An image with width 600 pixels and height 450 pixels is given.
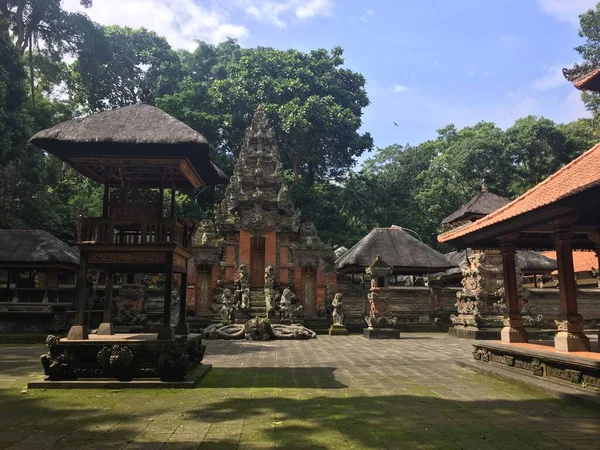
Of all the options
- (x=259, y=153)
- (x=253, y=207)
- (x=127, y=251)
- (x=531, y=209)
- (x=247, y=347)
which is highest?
(x=259, y=153)

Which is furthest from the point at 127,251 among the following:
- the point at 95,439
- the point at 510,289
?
the point at 510,289

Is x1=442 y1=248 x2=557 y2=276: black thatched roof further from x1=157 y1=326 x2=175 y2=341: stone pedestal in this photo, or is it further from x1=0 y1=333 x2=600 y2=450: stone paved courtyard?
x1=157 y1=326 x2=175 y2=341: stone pedestal

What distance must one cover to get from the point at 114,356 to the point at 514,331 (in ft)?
28.0

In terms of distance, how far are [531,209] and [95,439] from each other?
297 inches

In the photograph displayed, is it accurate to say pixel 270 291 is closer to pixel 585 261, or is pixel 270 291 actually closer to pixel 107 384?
pixel 107 384

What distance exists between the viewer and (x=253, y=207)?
25578 millimetres

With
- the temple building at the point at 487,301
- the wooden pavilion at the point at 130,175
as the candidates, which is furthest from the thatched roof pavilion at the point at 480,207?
the wooden pavilion at the point at 130,175

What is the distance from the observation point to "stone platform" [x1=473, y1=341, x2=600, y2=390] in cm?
697

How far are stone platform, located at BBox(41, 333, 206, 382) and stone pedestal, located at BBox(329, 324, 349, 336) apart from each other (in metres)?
13.9

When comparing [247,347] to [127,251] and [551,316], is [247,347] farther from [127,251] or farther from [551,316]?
[551,316]

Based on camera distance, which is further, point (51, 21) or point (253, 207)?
point (51, 21)

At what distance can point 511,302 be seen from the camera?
10602mm

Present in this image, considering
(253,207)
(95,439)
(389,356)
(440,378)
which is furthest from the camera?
(253,207)

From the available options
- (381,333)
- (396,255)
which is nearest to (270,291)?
(381,333)
